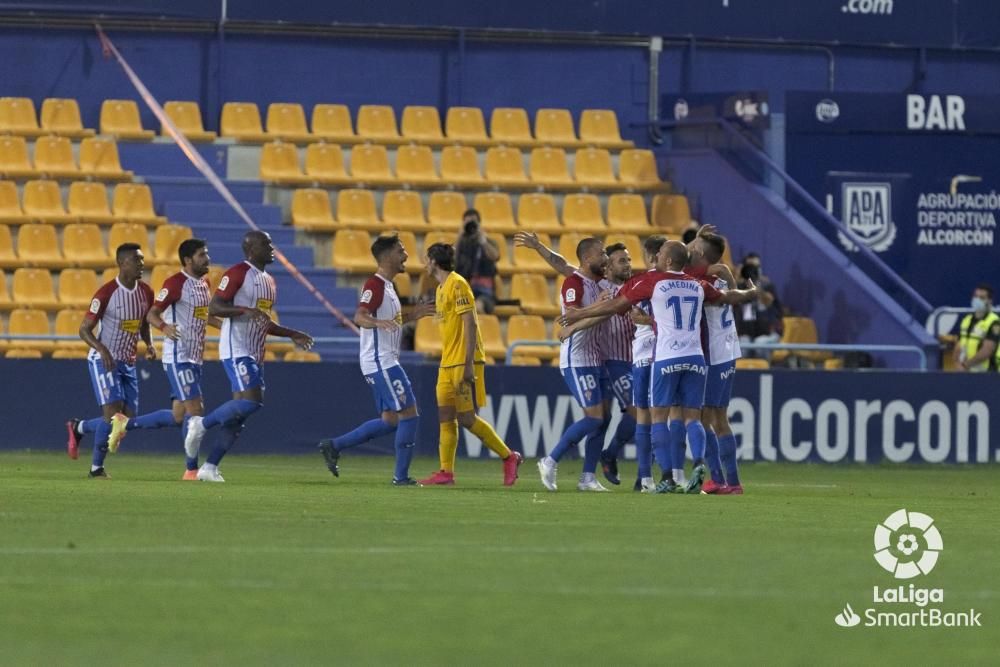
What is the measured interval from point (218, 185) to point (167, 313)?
8649mm

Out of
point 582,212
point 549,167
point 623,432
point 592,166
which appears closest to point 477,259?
point 582,212

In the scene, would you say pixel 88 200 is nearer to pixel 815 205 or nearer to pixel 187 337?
pixel 187 337

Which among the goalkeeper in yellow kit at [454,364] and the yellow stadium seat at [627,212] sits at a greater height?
the yellow stadium seat at [627,212]

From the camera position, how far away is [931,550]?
10828 mm

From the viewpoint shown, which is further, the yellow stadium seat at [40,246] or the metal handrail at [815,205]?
the metal handrail at [815,205]

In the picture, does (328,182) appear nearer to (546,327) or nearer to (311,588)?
(546,327)

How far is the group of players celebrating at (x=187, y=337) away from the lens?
57.6 ft

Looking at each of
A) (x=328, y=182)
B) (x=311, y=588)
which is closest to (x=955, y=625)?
(x=311, y=588)

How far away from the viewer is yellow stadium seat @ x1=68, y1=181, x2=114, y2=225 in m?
26.8

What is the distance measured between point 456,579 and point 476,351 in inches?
336

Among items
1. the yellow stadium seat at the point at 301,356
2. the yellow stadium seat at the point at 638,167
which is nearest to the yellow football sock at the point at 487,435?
the yellow stadium seat at the point at 301,356

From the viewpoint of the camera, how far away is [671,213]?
29156mm

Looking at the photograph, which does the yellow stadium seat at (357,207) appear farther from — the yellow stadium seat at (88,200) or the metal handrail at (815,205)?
the metal handrail at (815,205)

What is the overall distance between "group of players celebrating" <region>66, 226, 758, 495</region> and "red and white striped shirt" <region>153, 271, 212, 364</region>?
12 mm
